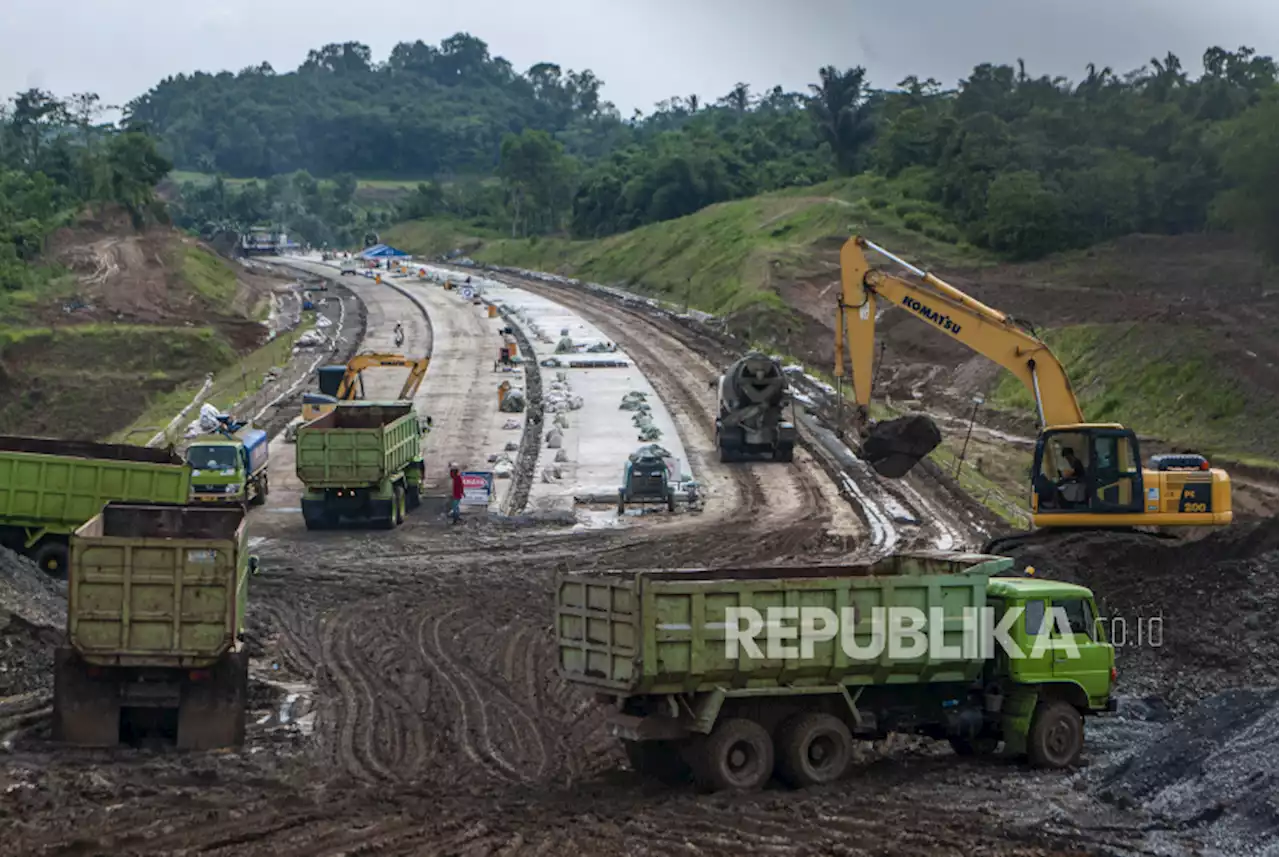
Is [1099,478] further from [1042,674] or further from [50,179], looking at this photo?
[50,179]

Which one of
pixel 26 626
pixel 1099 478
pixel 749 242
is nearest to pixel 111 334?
pixel 749 242

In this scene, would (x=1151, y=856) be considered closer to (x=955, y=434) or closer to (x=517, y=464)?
(x=517, y=464)

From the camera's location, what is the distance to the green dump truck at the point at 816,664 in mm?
16469

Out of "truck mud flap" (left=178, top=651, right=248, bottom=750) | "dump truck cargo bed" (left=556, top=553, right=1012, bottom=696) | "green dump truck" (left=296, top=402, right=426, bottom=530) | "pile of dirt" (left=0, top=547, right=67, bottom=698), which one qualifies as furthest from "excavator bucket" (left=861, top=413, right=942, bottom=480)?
"truck mud flap" (left=178, top=651, right=248, bottom=750)

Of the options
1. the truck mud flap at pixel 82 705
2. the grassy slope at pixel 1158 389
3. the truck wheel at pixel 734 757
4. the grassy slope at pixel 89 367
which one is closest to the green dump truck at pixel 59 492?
the truck mud flap at pixel 82 705

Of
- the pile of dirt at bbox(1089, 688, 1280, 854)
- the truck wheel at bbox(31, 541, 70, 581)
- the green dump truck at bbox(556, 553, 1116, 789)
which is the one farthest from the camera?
the truck wheel at bbox(31, 541, 70, 581)

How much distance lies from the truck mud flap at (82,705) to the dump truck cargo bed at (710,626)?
16.4 feet

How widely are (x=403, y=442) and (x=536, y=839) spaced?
26417mm

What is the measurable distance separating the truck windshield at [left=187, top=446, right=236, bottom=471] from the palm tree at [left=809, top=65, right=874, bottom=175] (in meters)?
94.9

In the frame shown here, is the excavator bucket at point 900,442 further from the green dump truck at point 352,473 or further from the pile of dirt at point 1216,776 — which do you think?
the pile of dirt at point 1216,776

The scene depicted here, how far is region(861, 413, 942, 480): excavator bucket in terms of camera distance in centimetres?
3350

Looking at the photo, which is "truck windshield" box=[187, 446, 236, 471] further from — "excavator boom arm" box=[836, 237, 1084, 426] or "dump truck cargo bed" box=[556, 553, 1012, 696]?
"dump truck cargo bed" box=[556, 553, 1012, 696]

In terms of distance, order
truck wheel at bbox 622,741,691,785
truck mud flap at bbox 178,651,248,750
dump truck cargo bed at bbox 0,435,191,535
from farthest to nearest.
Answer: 1. dump truck cargo bed at bbox 0,435,191,535
2. truck mud flap at bbox 178,651,248,750
3. truck wheel at bbox 622,741,691,785

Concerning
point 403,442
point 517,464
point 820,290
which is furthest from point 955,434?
point 820,290
